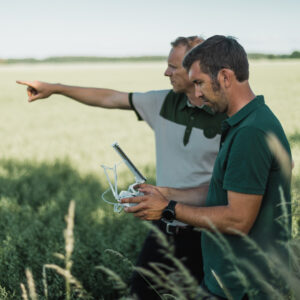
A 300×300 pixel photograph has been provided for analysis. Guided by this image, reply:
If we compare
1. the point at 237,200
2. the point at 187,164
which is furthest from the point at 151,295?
the point at 237,200

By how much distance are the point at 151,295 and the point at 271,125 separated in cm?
146

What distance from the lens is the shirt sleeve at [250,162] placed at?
159 cm

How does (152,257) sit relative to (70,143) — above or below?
above

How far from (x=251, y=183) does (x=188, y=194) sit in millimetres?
900

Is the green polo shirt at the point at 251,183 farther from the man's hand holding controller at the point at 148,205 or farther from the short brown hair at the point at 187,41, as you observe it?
the short brown hair at the point at 187,41

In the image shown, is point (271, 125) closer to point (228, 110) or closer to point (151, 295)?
point (228, 110)

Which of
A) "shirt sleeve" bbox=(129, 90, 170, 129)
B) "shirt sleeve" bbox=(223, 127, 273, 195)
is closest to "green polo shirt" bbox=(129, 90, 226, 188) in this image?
"shirt sleeve" bbox=(129, 90, 170, 129)

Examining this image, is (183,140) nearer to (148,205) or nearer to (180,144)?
(180,144)

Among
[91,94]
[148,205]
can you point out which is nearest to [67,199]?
[91,94]

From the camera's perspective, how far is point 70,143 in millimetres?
10500

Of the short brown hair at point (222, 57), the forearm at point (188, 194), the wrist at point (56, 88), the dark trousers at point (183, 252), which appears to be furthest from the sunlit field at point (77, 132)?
the short brown hair at point (222, 57)

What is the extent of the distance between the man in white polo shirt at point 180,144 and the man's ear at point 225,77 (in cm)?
86

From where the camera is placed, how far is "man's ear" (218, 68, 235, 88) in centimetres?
173

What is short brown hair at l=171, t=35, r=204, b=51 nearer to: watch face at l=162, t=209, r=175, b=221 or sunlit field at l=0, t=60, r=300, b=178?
watch face at l=162, t=209, r=175, b=221
